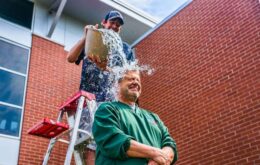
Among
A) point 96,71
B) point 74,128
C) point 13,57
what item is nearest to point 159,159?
point 96,71

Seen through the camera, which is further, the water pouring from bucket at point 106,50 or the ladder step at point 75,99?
the ladder step at point 75,99

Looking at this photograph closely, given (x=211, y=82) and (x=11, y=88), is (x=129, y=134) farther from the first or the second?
(x=11, y=88)

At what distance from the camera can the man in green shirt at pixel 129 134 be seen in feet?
6.70

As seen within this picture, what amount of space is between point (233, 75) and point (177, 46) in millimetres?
2087

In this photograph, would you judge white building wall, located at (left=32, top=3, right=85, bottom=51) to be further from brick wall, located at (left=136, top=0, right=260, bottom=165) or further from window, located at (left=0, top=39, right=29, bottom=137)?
brick wall, located at (left=136, top=0, right=260, bottom=165)

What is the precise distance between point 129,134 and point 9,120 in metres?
6.51

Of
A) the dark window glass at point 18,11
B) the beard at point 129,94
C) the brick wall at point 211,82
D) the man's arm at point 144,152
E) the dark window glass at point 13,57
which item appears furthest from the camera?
the dark window glass at point 18,11

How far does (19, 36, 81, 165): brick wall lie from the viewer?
8.12 m

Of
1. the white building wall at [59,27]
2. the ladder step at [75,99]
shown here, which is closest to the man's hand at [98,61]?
the ladder step at [75,99]

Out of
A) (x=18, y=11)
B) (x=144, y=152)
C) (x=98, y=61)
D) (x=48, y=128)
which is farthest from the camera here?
(x=18, y=11)

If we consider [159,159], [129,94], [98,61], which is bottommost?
[159,159]

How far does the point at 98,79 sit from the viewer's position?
143 inches

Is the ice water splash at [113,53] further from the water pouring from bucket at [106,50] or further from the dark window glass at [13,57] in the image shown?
the dark window glass at [13,57]

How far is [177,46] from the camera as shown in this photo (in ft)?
28.5
